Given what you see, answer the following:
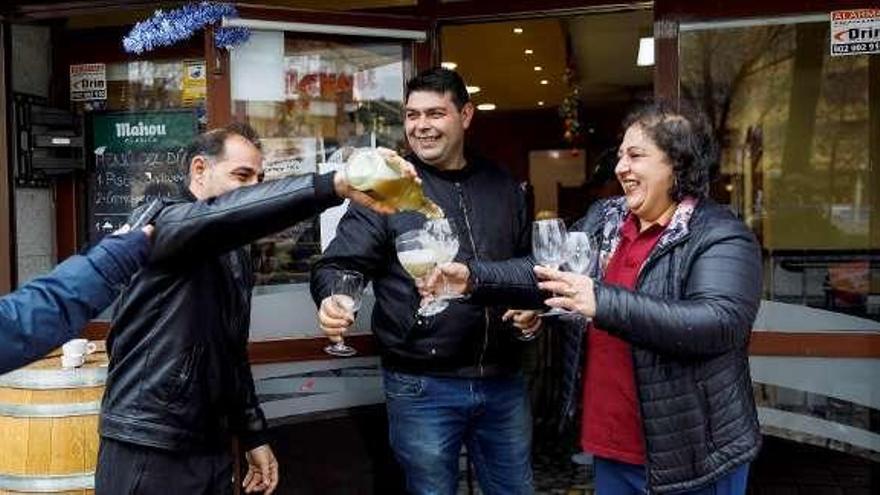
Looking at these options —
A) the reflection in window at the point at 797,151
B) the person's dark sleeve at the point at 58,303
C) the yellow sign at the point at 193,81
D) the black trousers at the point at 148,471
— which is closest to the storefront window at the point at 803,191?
the reflection in window at the point at 797,151

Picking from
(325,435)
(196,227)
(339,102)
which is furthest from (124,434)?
(339,102)

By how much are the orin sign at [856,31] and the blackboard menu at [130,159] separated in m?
2.91

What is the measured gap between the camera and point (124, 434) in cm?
213

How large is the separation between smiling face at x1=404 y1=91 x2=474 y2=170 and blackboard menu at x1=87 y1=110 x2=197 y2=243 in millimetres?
1759

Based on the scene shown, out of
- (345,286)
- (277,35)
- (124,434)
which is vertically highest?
(277,35)

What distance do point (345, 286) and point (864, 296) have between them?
2.54 m

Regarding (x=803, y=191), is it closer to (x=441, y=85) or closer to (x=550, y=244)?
(x=441, y=85)

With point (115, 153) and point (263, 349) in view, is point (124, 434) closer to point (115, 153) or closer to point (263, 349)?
point (263, 349)

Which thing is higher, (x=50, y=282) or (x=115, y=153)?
(x=115, y=153)

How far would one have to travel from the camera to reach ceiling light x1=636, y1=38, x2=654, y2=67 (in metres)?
6.80

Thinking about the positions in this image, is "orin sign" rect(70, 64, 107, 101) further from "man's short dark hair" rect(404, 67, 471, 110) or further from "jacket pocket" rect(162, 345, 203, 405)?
"jacket pocket" rect(162, 345, 203, 405)

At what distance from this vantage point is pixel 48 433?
2.88 m

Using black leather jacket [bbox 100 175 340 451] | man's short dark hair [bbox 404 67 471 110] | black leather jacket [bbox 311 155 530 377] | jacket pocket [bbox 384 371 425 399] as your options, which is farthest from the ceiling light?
black leather jacket [bbox 100 175 340 451]

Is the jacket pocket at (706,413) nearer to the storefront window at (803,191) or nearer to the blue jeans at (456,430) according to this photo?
the blue jeans at (456,430)
